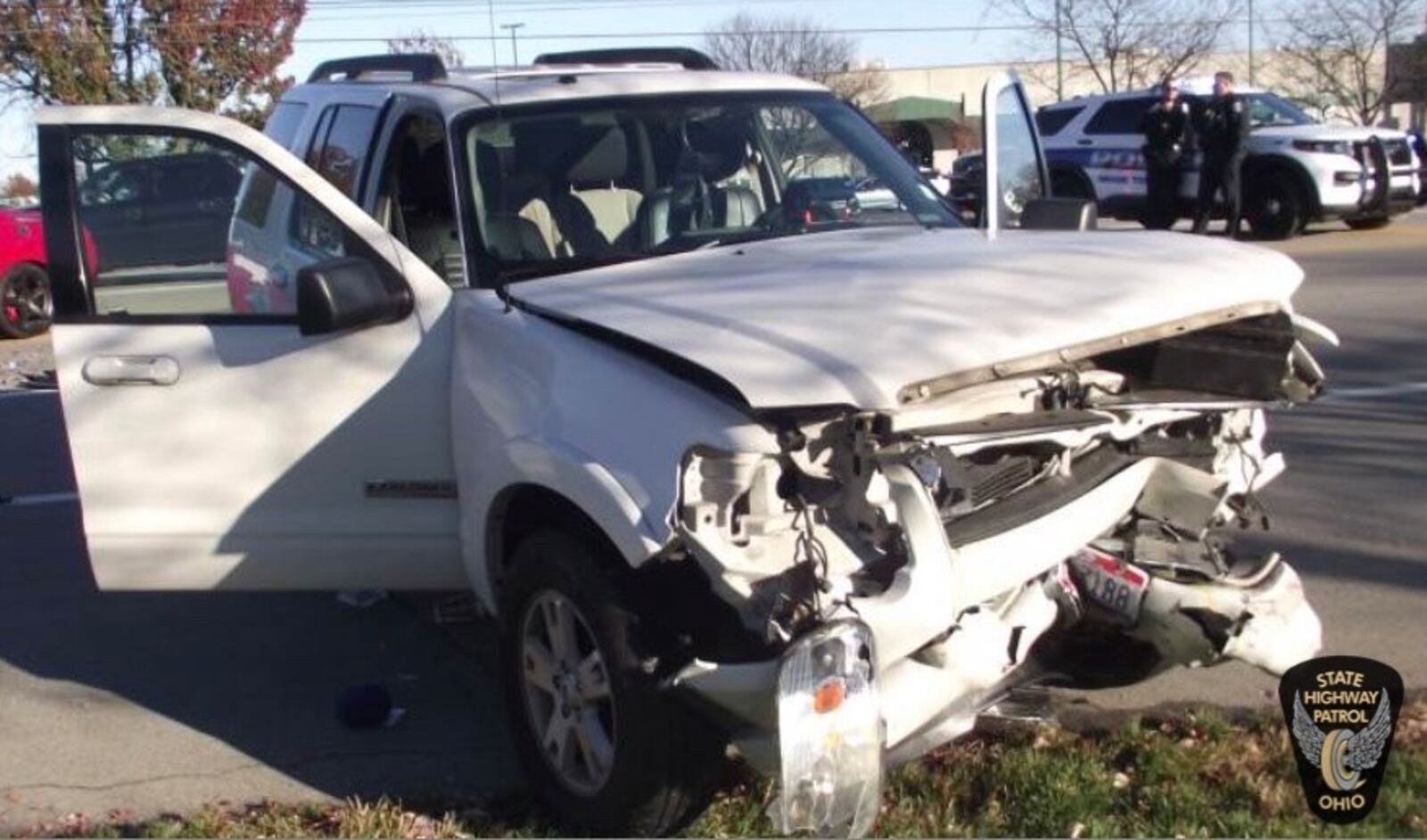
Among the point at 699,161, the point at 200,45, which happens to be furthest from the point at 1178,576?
A: the point at 200,45

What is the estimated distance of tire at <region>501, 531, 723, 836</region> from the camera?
14.2 feet

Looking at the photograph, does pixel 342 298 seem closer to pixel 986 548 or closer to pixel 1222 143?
pixel 986 548

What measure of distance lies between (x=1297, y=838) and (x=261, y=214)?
139 inches

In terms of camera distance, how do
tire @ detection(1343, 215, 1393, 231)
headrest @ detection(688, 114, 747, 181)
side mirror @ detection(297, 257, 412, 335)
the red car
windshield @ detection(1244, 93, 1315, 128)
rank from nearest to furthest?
side mirror @ detection(297, 257, 412, 335) → headrest @ detection(688, 114, 747, 181) → the red car → windshield @ detection(1244, 93, 1315, 128) → tire @ detection(1343, 215, 1393, 231)

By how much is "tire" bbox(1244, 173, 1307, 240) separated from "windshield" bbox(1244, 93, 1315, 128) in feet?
2.73

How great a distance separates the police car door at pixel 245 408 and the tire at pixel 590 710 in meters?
0.65

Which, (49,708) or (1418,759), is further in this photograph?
(49,708)

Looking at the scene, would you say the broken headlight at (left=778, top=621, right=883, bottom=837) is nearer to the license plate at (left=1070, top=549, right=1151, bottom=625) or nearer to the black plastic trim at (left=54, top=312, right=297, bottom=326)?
the license plate at (left=1070, top=549, right=1151, bottom=625)

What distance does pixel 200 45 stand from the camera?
23.8 metres

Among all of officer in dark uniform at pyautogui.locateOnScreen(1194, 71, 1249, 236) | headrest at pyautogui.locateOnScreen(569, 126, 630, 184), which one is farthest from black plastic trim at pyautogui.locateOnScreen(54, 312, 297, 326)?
officer in dark uniform at pyautogui.locateOnScreen(1194, 71, 1249, 236)

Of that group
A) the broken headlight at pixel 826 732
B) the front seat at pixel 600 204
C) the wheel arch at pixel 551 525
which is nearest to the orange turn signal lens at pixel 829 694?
the broken headlight at pixel 826 732

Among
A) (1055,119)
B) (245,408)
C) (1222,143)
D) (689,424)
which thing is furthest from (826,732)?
(1055,119)

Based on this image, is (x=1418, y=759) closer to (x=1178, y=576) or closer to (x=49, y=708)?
(x=1178, y=576)

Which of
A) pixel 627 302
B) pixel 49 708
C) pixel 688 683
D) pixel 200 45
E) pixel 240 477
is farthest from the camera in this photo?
pixel 200 45
